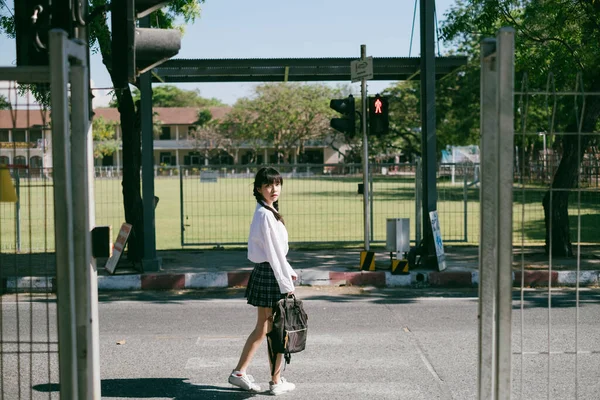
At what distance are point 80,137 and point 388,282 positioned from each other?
802 centimetres

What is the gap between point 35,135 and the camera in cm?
374

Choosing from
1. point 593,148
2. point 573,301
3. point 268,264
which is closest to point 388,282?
point 573,301

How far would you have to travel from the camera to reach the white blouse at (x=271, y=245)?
5.34 meters

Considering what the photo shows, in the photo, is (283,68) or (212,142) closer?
(283,68)

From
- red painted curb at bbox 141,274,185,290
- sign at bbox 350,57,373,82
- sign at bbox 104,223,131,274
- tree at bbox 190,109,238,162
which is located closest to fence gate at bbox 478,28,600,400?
sign at bbox 350,57,373,82

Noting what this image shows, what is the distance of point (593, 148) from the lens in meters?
4.78

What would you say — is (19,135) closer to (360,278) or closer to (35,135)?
(35,135)

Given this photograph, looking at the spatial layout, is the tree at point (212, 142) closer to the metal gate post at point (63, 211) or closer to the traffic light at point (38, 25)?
the traffic light at point (38, 25)

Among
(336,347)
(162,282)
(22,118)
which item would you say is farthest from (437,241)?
(22,118)

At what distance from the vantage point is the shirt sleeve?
5.33 metres

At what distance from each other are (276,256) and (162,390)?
1505 millimetres

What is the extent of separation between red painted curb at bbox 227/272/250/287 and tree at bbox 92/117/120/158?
2719 inches

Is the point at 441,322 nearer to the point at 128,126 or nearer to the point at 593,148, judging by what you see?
the point at 593,148

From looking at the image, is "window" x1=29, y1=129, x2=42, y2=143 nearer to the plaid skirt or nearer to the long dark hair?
the long dark hair
